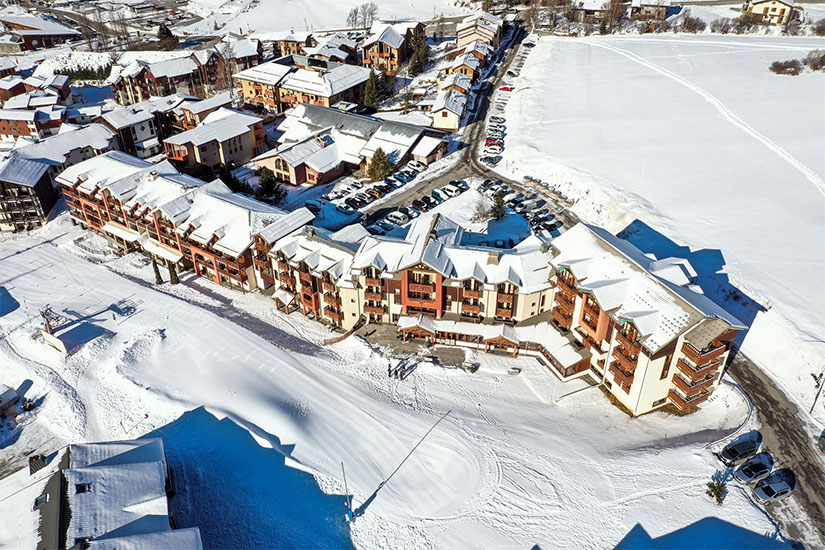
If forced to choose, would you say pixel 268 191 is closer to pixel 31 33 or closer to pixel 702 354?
pixel 702 354

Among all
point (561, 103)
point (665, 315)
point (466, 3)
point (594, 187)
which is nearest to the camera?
point (665, 315)

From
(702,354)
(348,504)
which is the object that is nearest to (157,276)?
(348,504)

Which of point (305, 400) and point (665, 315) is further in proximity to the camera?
point (305, 400)

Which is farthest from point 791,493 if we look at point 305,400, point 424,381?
point 305,400

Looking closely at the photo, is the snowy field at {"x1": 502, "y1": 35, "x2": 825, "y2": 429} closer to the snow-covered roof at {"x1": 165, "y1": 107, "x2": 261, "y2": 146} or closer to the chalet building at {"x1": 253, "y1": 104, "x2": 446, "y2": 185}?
the chalet building at {"x1": 253, "y1": 104, "x2": 446, "y2": 185}

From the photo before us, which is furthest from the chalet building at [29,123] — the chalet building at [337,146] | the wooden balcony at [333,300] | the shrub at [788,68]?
the shrub at [788,68]

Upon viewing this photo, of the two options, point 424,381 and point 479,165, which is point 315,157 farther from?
point 424,381

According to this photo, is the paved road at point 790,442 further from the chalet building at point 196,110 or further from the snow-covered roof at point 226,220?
the chalet building at point 196,110
